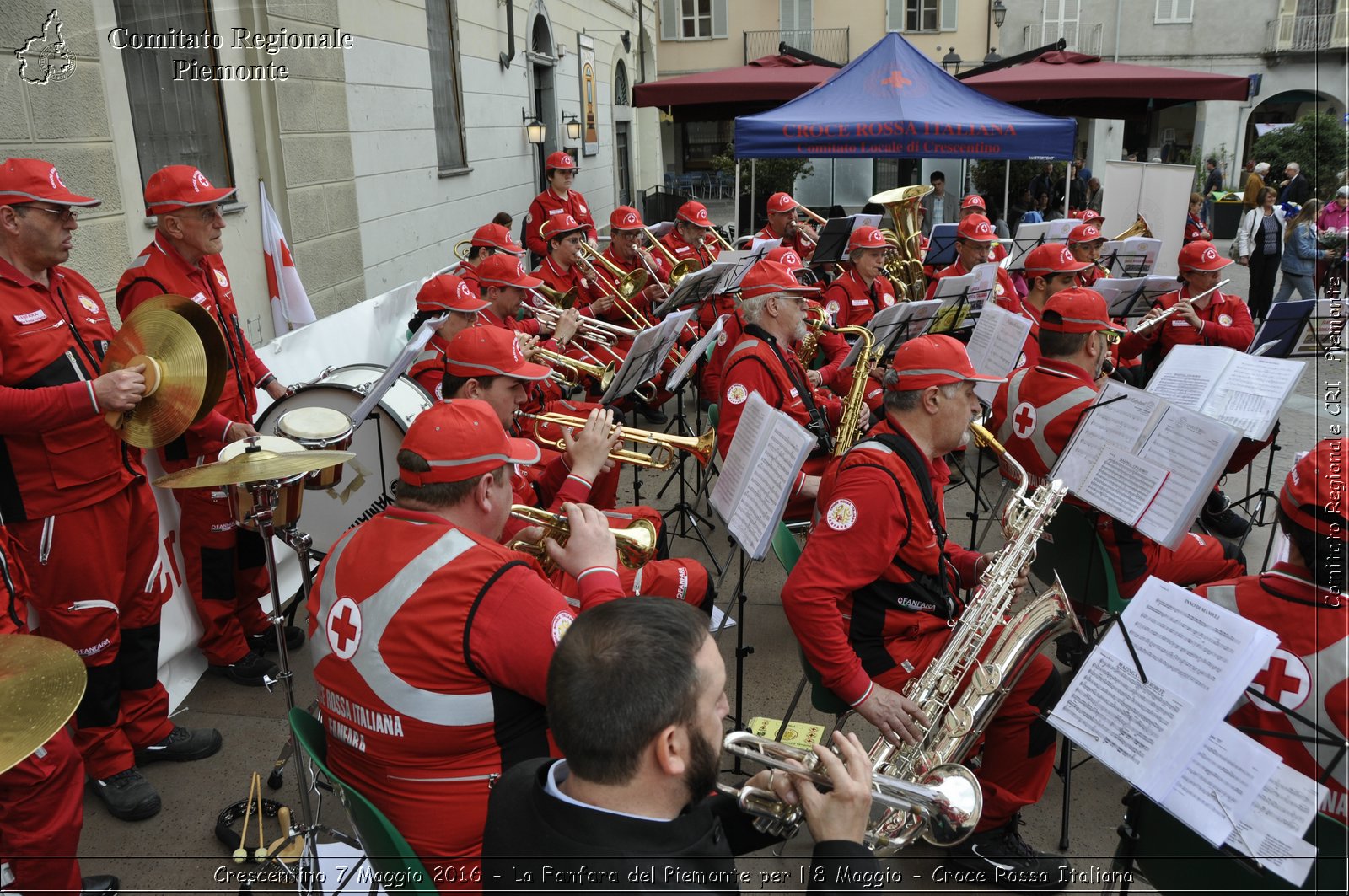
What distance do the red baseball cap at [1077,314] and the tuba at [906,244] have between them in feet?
13.7

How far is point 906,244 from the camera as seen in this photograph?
931 cm

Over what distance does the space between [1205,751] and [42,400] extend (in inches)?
153

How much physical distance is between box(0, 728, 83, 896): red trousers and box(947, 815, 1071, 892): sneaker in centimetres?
312

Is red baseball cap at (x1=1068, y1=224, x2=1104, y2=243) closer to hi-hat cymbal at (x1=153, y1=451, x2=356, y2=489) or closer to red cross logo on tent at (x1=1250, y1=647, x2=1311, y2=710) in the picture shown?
red cross logo on tent at (x1=1250, y1=647, x2=1311, y2=710)

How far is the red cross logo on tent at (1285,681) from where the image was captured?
7.95 ft

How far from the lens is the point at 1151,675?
2.33 meters

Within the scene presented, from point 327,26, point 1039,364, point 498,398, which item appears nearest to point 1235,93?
point 1039,364

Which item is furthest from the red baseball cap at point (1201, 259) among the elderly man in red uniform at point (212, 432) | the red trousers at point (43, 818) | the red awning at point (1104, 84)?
the red trousers at point (43, 818)

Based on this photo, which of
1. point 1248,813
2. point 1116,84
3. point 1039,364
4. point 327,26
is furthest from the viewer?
point 1116,84

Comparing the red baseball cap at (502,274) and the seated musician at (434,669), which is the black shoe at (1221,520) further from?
the seated musician at (434,669)

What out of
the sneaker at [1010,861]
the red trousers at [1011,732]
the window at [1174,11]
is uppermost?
the window at [1174,11]

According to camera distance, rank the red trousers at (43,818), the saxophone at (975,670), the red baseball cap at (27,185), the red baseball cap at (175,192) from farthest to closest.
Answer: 1. the red baseball cap at (175,192)
2. the red baseball cap at (27,185)
3. the saxophone at (975,670)
4. the red trousers at (43,818)

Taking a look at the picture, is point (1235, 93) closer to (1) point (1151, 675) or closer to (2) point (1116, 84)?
(2) point (1116, 84)

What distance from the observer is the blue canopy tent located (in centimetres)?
1007
